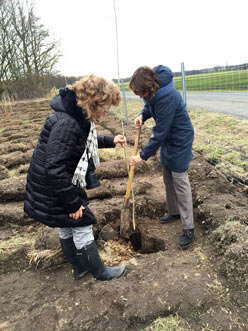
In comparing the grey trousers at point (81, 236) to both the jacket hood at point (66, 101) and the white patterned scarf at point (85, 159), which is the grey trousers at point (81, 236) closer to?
the white patterned scarf at point (85, 159)

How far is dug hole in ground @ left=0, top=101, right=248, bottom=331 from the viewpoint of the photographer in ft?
6.09

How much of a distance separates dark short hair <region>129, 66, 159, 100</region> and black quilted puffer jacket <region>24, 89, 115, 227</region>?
2.14 ft

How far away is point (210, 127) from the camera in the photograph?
685cm

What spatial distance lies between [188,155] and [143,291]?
127cm

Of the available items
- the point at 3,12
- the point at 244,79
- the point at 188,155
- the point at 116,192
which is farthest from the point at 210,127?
the point at 3,12

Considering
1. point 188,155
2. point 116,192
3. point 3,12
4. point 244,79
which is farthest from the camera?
point 3,12

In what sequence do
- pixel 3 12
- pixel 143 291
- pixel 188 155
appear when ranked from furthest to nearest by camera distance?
1. pixel 3 12
2. pixel 188 155
3. pixel 143 291

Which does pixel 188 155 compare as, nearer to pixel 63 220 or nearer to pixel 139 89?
pixel 139 89

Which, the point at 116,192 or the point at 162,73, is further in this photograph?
the point at 116,192

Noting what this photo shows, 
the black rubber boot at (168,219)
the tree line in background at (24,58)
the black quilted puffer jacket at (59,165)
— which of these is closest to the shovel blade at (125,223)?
the black rubber boot at (168,219)

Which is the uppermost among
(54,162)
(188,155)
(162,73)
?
(162,73)

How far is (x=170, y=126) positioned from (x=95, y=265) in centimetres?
138

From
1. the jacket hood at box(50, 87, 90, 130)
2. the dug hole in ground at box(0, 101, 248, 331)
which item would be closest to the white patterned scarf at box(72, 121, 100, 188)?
the jacket hood at box(50, 87, 90, 130)

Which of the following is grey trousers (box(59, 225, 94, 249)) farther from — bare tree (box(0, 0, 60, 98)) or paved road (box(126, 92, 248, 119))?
bare tree (box(0, 0, 60, 98))
